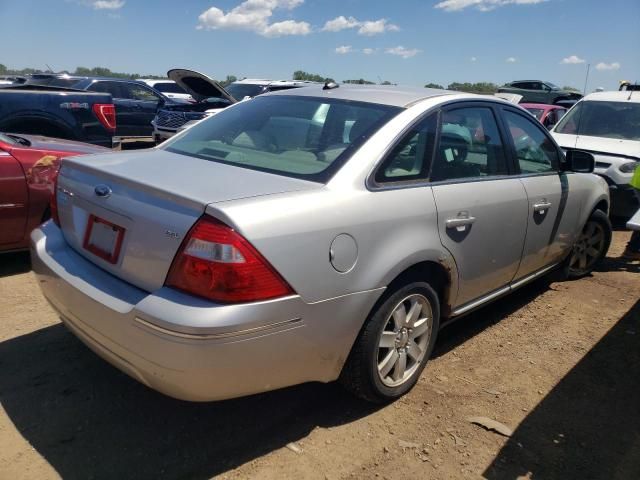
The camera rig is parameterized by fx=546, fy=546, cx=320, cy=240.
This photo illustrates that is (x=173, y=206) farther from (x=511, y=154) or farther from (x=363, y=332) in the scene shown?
(x=511, y=154)

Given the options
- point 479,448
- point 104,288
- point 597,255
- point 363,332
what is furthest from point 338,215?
point 597,255

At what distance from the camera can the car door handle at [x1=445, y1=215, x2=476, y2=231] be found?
296 centimetres

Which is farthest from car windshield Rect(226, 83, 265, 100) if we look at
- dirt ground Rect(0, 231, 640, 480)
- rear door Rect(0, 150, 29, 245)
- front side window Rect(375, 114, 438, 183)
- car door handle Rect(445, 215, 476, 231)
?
car door handle Rect(445, 215, 476, 231)

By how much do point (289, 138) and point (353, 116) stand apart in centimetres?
37

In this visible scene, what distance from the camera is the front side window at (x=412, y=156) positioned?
2735mm

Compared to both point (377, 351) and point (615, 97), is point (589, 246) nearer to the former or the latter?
point (377, 351)

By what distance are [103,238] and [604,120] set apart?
7797 mm

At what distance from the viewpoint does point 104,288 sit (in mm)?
2400

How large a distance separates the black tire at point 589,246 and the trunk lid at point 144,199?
11.3 ft

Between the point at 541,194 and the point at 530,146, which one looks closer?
the point at 541,194

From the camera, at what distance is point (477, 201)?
3172mm

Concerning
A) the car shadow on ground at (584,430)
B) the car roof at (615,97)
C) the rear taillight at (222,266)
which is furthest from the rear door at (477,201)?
the car roof at (615,97)

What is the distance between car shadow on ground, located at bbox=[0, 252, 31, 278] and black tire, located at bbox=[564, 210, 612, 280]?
4.74 metres

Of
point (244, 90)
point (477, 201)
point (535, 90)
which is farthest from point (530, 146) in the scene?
point (535, 90)
